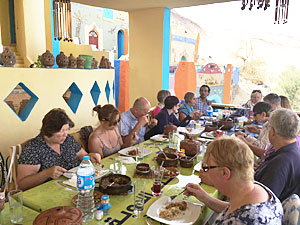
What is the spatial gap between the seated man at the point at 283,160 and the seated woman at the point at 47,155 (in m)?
1.40

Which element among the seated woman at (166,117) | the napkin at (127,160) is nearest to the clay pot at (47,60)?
the seated woman at (166,117)

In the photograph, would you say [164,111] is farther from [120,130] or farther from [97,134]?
[97,134]

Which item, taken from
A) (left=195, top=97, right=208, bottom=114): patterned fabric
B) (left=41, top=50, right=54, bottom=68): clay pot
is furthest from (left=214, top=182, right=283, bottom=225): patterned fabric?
(left=195, top=97, right=208, bottom=114): patterned fabric

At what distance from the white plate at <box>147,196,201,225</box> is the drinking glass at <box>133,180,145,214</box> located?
62 mm

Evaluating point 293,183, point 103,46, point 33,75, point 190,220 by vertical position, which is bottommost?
point 190,220

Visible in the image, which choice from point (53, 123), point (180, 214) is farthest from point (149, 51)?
point (180, 214)

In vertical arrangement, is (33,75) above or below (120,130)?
above

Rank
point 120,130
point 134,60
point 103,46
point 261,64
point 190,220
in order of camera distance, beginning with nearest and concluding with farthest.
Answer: point 190,220 < point 120,130 < point 134,60 < point 103,46 < point 261,64

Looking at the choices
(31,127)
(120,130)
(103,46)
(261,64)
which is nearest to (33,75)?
(31,127)

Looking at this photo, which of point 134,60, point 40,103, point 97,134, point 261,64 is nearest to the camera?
point 97,134

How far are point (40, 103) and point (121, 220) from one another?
9.03 ft

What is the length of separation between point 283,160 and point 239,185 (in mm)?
614

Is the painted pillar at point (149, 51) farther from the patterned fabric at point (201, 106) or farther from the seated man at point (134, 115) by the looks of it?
the seated man at point (134, 115)

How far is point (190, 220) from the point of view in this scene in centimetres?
145
